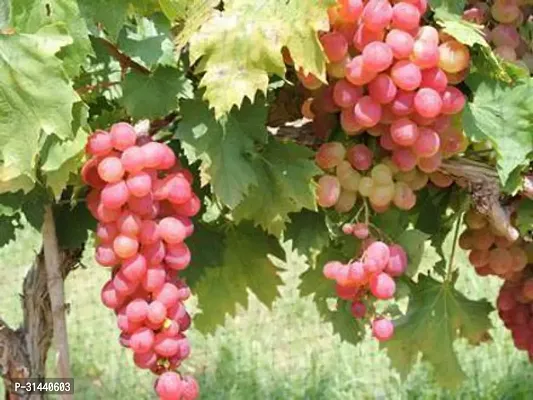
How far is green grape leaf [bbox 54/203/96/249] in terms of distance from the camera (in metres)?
1.51

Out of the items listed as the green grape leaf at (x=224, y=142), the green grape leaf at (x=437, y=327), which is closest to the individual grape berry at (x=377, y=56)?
the green grape leaf at (x=224, y=142)

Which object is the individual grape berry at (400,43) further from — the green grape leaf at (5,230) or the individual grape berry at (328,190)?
the green grape leaf at (5,230)

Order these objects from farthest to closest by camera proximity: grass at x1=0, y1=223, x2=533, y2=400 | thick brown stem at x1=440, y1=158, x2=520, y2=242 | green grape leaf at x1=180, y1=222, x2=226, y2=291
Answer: grass at x1=0, y1=223, x2=533, y2=400 < green grape leaf at x1=180, y1=222, x2=226, y2=291 < thick brown stem at x1=440, y1=158, x2=520, y2=242

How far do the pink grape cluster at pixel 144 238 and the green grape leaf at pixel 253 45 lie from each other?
10cm

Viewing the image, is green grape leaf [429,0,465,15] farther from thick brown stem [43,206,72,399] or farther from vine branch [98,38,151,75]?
thick brown stem [43,206,72,399]

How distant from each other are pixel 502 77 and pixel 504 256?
0.43 m

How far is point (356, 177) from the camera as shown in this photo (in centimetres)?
139

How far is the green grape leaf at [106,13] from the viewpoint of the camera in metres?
1.20

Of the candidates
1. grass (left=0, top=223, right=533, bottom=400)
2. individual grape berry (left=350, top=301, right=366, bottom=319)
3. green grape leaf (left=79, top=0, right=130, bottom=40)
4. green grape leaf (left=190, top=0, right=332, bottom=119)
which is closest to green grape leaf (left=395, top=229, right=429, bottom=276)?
individual grape berry (left=350, top=301, right=366, bottom=319)

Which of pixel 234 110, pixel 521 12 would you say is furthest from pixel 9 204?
pixel 521 12

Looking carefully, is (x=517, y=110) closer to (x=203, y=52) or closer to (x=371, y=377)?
(x=203, y=52)

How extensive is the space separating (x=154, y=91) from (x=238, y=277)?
1.76 ft

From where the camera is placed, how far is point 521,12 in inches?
58.9

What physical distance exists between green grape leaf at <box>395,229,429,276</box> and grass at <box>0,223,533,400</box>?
5.64 ft
